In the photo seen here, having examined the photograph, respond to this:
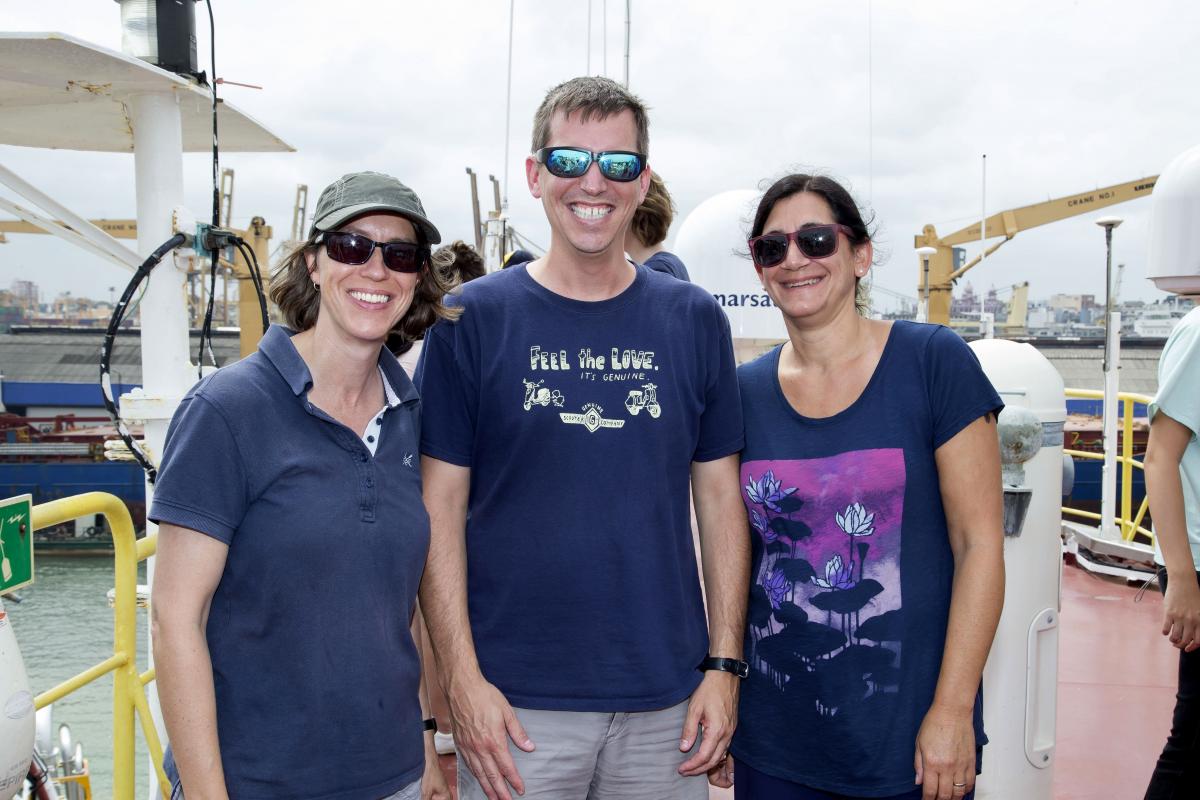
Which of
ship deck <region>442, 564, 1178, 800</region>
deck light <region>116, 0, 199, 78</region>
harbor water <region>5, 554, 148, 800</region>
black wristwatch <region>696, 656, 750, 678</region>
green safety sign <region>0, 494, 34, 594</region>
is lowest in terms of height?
harbor water <region>5, 554, 148, 800</region>

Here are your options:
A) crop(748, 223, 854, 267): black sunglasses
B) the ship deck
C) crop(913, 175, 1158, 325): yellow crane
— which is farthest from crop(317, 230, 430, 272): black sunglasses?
crop(913, 175, 1158, 325): yellow crane

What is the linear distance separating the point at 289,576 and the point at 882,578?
3.90ft

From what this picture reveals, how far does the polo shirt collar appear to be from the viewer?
1740 millimetres

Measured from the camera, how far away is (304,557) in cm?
166

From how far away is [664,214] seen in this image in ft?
12.4

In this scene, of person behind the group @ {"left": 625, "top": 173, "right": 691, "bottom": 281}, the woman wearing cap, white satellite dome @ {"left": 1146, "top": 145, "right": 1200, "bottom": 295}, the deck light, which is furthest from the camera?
the deck light

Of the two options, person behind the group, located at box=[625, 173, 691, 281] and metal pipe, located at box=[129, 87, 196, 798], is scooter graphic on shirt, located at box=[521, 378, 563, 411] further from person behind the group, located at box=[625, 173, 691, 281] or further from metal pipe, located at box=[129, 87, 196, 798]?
metal pipe, located at box=[129, 87, 196, 798]

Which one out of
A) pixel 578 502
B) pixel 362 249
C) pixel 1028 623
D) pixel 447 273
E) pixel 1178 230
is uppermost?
pixel 1178 230

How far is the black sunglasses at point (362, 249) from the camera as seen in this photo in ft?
6.12

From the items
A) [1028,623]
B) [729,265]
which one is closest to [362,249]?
[1028,623]

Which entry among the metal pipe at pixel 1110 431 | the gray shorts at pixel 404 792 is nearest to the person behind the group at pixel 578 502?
the gray shorts at pixel 404 792

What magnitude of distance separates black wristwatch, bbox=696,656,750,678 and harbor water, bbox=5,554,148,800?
382 inches

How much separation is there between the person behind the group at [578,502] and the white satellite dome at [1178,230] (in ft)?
6.88

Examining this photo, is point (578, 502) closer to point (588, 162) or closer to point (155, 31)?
point (588, 162)
